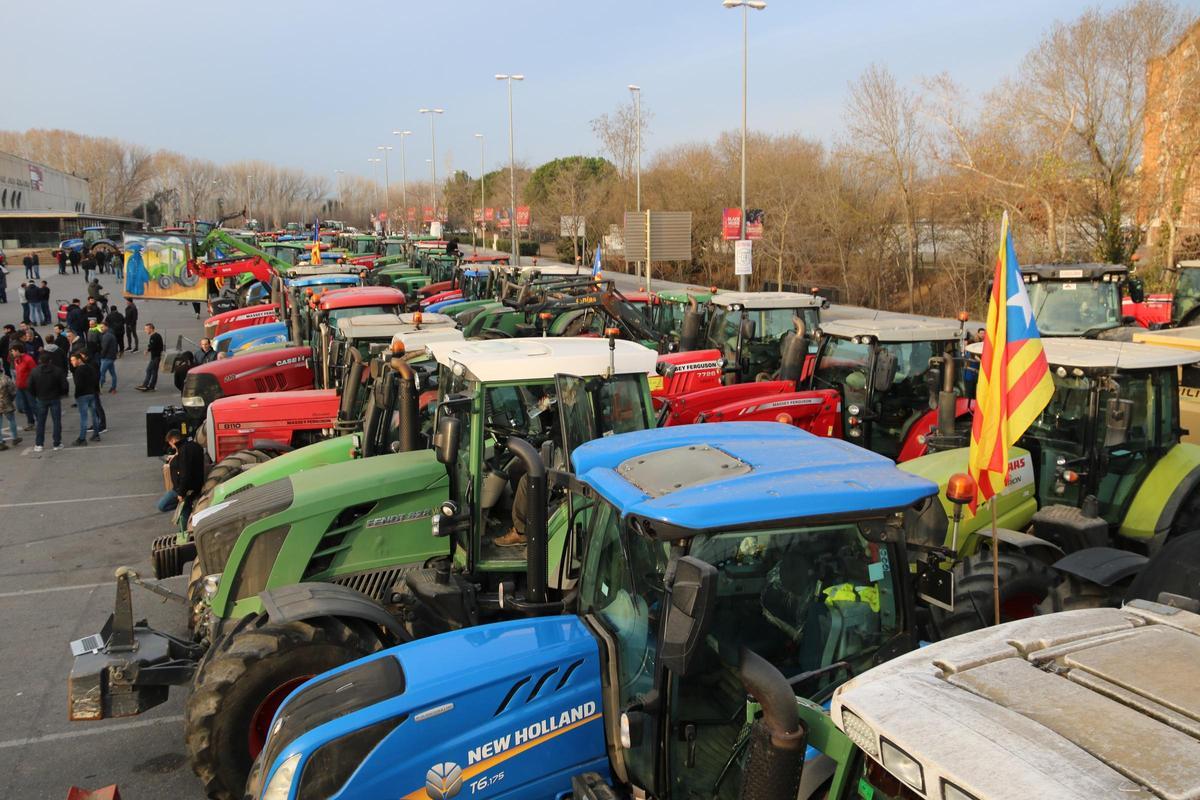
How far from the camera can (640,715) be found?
3.60m

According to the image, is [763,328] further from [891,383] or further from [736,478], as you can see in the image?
[736,478]

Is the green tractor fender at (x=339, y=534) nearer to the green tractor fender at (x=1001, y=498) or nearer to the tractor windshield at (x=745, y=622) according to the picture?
the tractor windshield at (x=745, y=622)

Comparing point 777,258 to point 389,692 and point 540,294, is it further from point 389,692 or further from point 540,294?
point 389,692

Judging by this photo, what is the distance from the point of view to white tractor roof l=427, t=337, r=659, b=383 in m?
6.33

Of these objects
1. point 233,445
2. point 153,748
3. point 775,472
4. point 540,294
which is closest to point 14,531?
point 233,445

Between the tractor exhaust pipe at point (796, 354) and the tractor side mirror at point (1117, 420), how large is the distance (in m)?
4.89

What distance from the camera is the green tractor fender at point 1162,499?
7297mm

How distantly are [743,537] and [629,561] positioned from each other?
1.67 feet

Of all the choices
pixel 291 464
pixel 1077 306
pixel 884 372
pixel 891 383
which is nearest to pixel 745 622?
pixel 291 464

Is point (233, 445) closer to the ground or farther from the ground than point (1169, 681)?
closer to the ground

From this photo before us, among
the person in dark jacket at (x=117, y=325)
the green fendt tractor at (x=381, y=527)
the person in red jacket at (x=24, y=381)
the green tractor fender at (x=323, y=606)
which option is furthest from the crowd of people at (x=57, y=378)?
the green tractor fender at (x=323, y=606)

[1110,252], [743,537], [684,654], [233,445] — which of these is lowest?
[233,445]

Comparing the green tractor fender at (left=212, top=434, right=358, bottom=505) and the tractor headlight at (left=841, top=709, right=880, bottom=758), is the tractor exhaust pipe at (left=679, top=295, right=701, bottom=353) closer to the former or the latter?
the green tractor fender at (left=212, top=434, right=358, bottom=505)

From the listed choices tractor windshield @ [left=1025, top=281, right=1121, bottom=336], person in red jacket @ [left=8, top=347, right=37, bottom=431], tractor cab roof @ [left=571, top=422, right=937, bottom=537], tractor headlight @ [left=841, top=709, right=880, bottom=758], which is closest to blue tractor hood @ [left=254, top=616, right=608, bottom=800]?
tractor cab roof @ [left=571, top=422, right=937, bottom=537]
